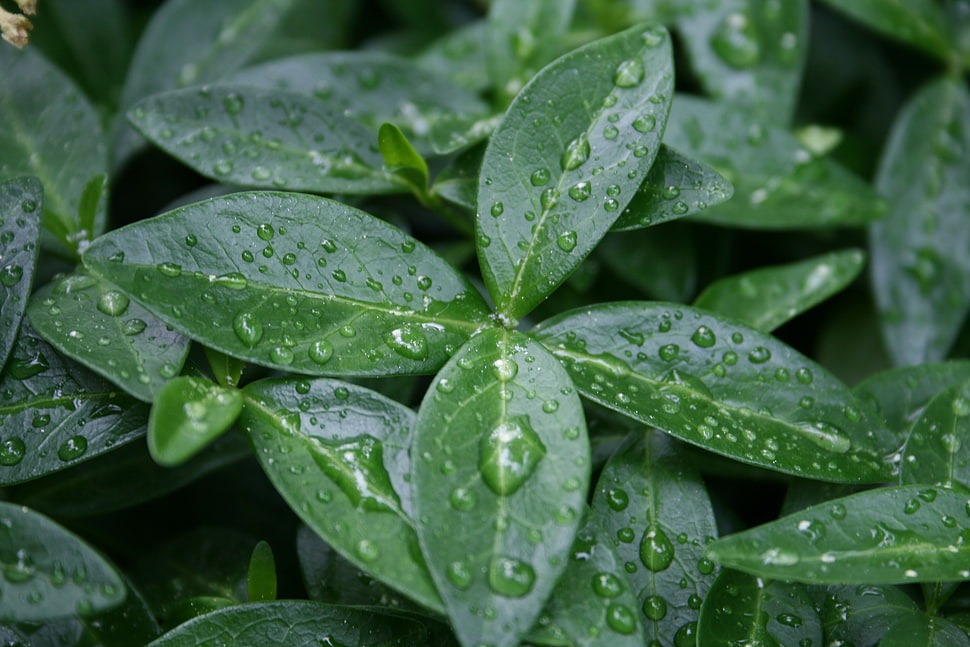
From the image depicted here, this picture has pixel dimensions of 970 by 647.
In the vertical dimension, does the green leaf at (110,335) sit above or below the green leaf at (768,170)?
above

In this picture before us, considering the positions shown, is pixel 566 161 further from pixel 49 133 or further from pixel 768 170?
pixel 49 133

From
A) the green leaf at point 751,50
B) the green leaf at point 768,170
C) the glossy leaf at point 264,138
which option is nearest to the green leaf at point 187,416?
the glossy leaf at point 264,138

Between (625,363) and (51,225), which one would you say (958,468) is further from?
(51,225)

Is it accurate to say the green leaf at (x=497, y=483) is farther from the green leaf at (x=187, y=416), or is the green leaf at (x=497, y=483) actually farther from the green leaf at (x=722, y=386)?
the green leaf at (x=187, y=416)

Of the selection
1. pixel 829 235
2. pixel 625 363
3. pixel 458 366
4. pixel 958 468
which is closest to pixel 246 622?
pixel 458 366

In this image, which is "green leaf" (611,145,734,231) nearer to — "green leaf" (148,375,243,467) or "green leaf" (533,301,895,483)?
"green leaf" (533,301,895,483)

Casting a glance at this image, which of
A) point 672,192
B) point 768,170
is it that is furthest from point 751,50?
point 672,192

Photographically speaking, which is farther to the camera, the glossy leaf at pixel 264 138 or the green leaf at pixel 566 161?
the glossy leaf at pixel 264 138

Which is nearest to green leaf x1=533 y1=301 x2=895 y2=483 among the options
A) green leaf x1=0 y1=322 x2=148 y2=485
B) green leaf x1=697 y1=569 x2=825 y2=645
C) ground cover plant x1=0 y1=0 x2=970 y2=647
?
ground cover plant x1=0 y1=0 x2=970 y2=647
